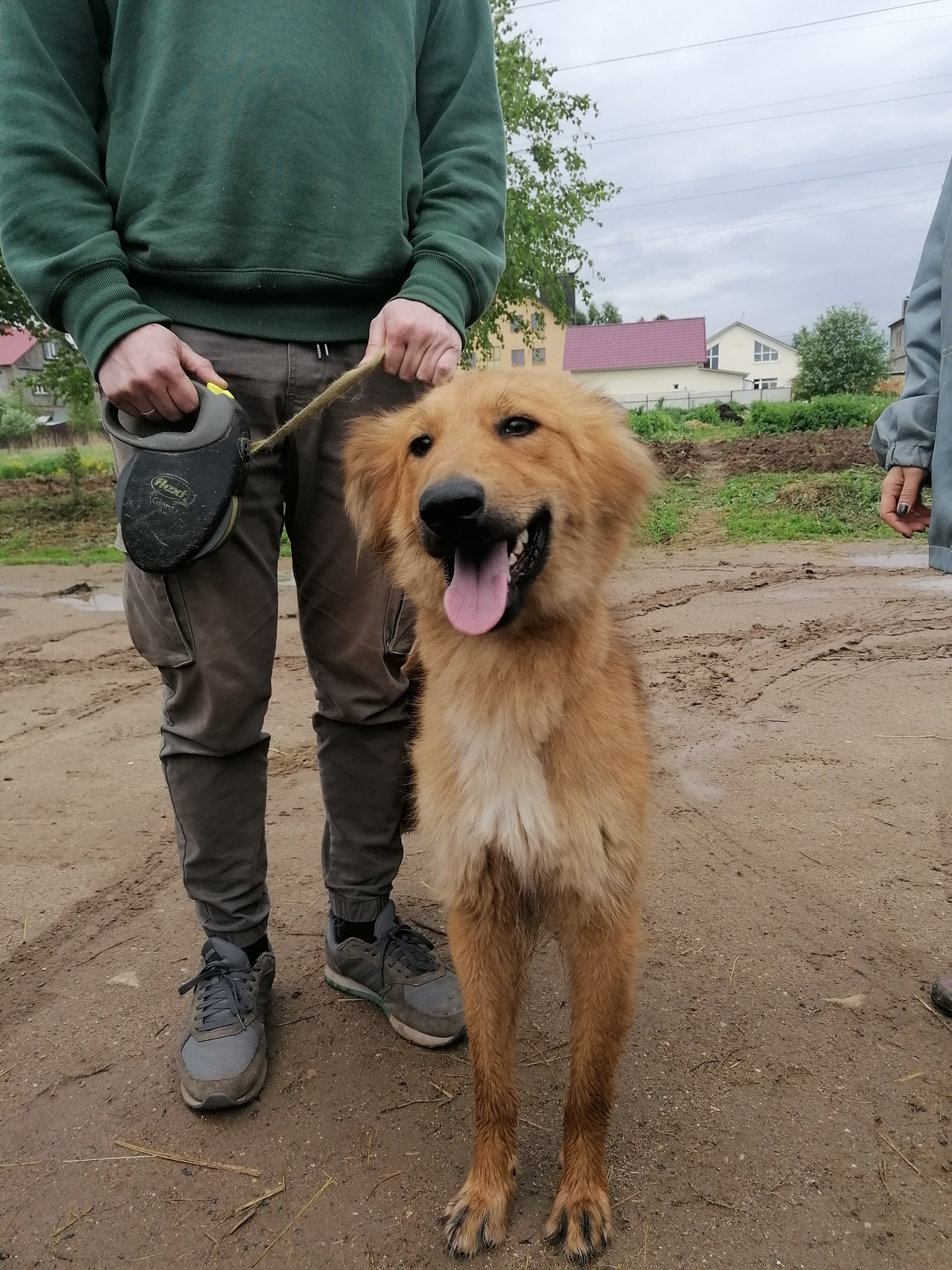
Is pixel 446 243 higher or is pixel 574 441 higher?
pixel 446 243

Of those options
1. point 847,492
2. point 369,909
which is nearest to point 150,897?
point 369,909

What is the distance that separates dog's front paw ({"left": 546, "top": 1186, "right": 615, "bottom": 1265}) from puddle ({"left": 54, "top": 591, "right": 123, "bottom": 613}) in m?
7.02

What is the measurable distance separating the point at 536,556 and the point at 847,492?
10.2m

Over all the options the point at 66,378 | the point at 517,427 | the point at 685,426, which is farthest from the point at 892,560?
the point at 685,426

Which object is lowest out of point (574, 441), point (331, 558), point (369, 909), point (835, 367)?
point (369, 909)

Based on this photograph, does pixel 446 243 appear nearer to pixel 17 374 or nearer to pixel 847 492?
pixel 847 492

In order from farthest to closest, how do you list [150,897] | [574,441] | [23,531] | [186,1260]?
1. [23,531]
2. [150,897]
3. [574,441]
4. [186,1260]

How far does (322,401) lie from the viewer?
199 cm

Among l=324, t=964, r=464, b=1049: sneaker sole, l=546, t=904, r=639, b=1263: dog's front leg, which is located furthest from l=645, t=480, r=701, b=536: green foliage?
l=546, t=904, r=639, b=1263: dog's front leg

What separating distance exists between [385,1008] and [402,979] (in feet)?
0.35

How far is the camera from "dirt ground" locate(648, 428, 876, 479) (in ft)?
41.8

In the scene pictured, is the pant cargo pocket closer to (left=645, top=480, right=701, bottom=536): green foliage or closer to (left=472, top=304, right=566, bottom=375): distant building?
(left=472, top=304, right=566, bottom=375): distant building

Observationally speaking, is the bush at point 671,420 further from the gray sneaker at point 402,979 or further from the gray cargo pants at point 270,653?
the gray sneaker at point 402,979

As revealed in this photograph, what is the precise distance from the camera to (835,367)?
50.2 metres
